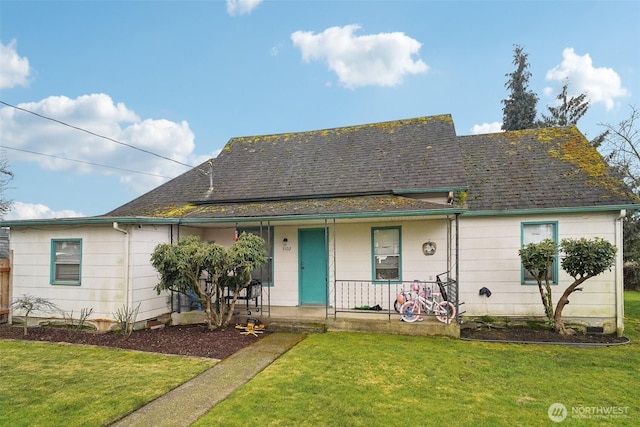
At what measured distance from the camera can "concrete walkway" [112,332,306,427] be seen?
369cm

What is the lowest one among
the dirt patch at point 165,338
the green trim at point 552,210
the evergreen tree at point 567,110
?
the dirt patch at point 165,338

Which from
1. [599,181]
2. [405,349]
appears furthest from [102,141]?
[599,181]

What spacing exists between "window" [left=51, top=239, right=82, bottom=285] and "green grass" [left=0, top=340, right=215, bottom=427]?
5.60 feet

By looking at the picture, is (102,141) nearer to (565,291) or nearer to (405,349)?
(405,349)

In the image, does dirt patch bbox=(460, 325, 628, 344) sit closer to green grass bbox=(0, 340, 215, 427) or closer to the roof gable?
the roof gable

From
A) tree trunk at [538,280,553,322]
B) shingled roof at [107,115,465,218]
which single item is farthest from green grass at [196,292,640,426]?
shingled roof at [107,115,465,218]

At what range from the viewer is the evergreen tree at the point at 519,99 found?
25.1 m

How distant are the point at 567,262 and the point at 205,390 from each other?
7.23 metres

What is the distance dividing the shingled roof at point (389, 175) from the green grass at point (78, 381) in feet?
13.1

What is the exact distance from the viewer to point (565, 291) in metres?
7.43

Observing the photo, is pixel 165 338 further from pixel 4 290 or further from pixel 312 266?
A: pixel 4 290

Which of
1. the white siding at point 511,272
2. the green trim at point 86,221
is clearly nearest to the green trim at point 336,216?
the green trim at point 86,221

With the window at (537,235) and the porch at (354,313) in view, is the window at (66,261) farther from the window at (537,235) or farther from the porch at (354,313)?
the window at (537,235)
